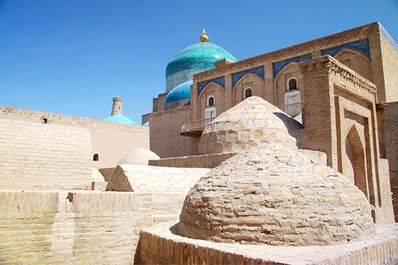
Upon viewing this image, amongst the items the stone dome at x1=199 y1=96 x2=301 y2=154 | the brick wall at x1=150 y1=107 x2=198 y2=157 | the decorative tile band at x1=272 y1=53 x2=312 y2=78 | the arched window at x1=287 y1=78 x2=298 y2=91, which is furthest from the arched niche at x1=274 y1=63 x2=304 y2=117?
the stone dome at x1=199 y1=96 x2=301 y2=154

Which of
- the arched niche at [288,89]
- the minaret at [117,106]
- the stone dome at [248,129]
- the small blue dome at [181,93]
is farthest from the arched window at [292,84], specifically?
the minaret at [117,106]

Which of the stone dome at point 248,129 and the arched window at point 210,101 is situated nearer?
the stone dome at point 248,129

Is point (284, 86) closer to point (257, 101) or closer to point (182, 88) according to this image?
point (257, 101)

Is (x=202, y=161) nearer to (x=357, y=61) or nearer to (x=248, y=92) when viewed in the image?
(x=357, y=61)

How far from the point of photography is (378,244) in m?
4.24

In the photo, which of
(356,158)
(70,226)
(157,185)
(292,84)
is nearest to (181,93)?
(292,84)

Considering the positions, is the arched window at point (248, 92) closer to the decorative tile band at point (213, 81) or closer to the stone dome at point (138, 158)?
the decorative tile band at point (213, 81)

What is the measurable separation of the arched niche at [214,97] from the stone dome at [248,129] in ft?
32.3

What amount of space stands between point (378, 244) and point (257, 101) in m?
7.08

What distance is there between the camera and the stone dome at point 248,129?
976 centimetres

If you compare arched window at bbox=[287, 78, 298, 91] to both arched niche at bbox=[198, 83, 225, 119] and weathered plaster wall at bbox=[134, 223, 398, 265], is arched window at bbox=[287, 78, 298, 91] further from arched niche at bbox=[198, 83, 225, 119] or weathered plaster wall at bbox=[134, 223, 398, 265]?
weathered plaster wall at bbox=[134, 223, 398, 265]

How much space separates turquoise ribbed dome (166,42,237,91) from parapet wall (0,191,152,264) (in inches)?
870

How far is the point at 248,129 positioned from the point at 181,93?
16304 millimetres

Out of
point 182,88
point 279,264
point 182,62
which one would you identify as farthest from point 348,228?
point 182,62
